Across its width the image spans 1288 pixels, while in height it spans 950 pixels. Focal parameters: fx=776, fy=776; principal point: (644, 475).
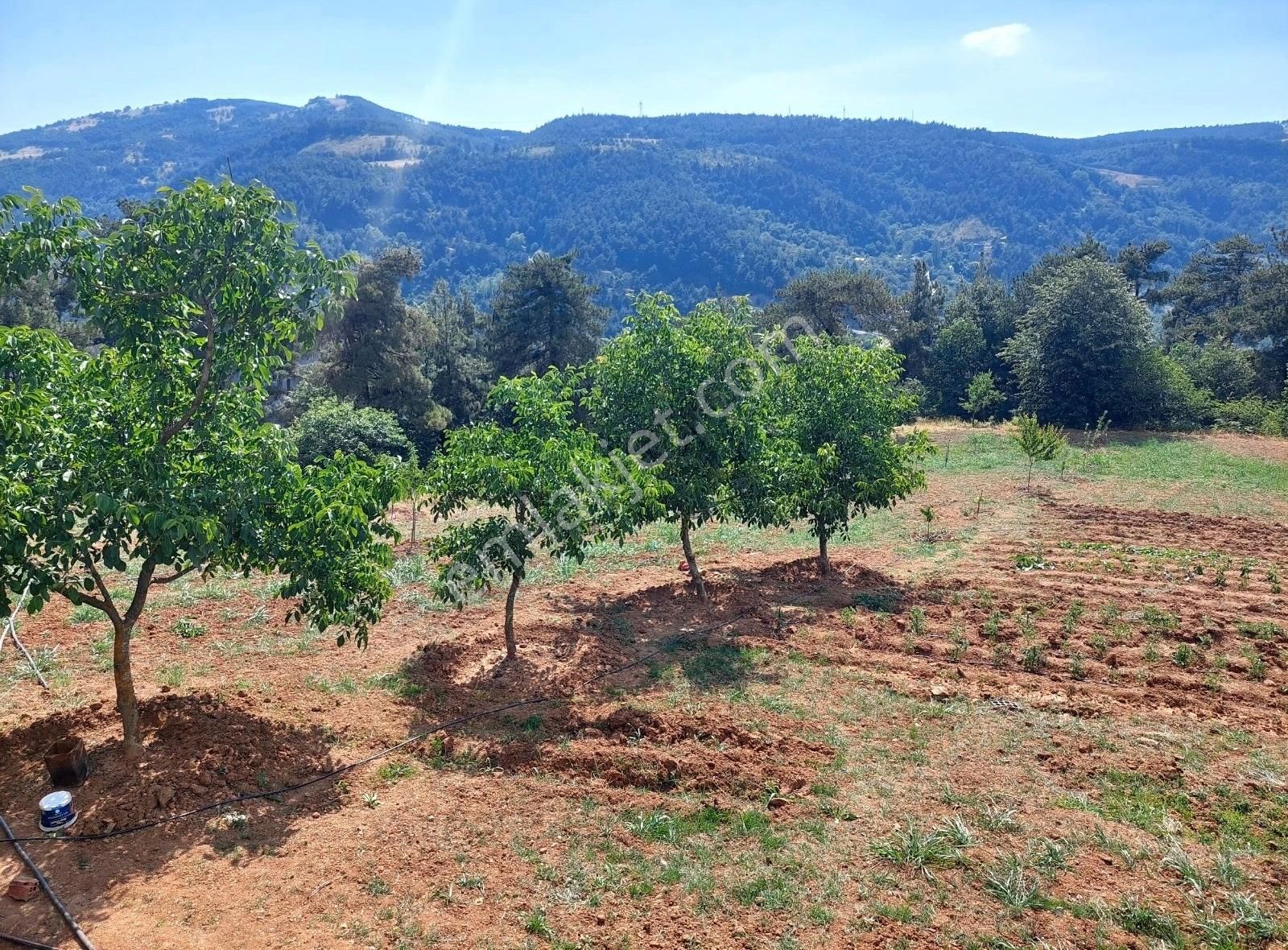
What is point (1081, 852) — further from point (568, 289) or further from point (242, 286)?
point (568, 289)

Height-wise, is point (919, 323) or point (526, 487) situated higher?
point (526, 487)

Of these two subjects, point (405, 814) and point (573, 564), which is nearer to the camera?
point (405, 814)

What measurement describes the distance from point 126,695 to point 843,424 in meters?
11.8

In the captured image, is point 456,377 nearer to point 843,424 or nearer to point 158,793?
point 843,424

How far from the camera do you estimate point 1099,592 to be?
47.1 ft

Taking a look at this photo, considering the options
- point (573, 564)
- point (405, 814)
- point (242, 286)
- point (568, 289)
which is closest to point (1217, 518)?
point (573, 564)

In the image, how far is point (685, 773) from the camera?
8461 mm

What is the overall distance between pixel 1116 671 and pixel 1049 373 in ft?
112

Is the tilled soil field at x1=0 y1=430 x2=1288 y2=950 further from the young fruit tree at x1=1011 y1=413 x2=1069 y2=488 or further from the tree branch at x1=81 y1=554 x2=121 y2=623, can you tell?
the young fruit tree at x1=1011 y1=413 x2=1069 y2=488

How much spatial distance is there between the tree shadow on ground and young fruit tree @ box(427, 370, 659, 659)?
289 centimetres

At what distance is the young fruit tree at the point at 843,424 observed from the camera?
1466 centimetres

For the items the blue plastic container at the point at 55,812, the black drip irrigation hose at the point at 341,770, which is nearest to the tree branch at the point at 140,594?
the blue plastic container at the point at 55,812

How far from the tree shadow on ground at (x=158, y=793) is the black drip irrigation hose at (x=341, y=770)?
0.14ft

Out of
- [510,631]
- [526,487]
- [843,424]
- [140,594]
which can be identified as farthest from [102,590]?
[843,424]
